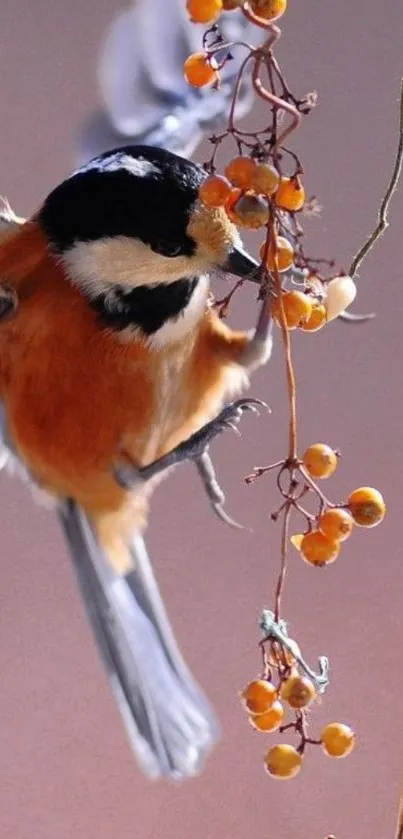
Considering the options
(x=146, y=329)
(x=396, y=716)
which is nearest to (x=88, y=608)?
(x=146, y=329)

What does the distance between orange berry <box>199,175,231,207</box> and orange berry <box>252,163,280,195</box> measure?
0.09 feet

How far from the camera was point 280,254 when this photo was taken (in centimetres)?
34

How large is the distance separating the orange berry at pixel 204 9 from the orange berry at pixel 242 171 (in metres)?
0.04

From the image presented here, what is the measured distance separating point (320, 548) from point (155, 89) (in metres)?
0.27

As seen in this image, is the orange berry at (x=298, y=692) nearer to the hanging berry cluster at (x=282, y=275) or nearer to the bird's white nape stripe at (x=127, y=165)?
the hanging berry cluster at (x=282, y=275)

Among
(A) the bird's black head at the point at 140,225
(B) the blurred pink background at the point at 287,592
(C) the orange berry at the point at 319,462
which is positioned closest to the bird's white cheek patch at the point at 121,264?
(A) the bird's black head at the point at 140,225

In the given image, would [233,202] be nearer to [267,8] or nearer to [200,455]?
[267,8]

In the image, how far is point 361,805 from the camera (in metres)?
0.87

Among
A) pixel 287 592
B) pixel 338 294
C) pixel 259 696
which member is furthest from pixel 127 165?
pixel 287 592

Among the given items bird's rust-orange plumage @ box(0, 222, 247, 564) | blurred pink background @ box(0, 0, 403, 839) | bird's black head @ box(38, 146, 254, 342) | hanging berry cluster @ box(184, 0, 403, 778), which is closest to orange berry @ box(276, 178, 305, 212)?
hanging berry cluster @ box(184, 0, 403, 778)

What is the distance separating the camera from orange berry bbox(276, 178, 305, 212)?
1.08ft

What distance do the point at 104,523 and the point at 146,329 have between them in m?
0.12

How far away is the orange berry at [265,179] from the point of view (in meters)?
0.31

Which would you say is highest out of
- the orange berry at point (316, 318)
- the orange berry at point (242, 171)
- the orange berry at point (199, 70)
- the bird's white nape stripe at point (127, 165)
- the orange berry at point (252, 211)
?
the bird's white nape stripe at point (127, 165)
